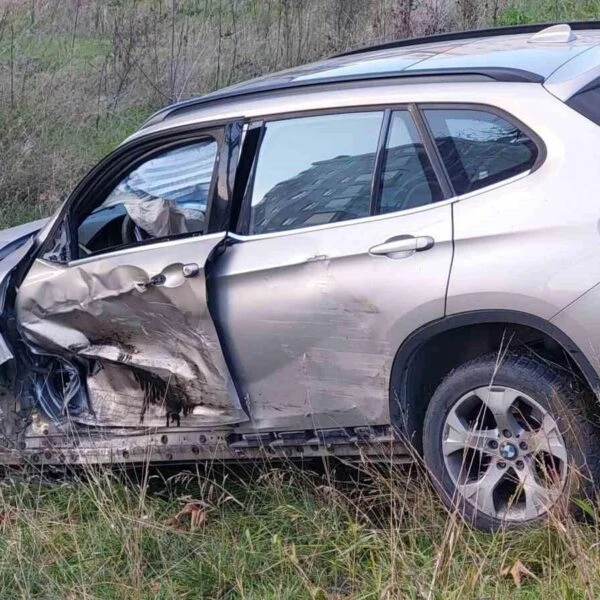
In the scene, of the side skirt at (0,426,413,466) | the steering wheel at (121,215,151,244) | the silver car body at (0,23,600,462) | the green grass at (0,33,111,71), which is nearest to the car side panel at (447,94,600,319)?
the silver car body at (0,23,600,462)

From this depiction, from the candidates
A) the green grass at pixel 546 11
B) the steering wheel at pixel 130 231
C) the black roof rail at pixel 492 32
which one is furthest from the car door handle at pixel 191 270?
the green grass at pixel 546 11

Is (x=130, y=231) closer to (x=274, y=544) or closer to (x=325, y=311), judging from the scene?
(x=325, y=311)

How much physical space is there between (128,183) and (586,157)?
2.08m

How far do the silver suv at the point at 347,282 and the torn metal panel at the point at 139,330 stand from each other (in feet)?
0.03

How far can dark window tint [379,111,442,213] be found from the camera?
12.1ft

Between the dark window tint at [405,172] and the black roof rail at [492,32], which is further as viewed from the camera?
the black roof rail at [492,32]

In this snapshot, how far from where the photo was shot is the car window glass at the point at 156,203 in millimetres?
4320

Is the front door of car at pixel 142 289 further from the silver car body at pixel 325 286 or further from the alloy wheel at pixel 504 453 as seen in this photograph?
the alloy wheel at pixel 504 453

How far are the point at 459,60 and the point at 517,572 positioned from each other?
2000mm

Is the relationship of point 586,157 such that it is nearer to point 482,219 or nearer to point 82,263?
point 482,219

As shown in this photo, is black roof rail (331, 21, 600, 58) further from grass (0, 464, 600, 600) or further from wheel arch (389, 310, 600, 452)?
grass (0, 464, 600, 600)

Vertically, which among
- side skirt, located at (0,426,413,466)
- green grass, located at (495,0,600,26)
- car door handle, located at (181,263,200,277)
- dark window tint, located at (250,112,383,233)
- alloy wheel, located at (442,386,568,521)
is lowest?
side skirt, located at (0,426,413,466)

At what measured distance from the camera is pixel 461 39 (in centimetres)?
476

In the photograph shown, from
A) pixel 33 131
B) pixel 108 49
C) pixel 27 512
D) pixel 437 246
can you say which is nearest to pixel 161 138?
pixel 437 246
